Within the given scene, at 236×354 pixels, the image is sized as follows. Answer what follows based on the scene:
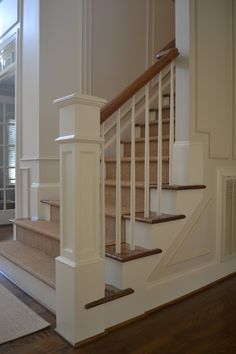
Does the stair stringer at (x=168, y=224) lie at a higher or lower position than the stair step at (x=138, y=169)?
lower

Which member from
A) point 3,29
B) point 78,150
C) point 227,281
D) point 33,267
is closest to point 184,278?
point 227,281

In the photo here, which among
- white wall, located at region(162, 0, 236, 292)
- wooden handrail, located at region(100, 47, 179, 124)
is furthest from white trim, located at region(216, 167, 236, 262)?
wooden handrail, located at region(100, 47, 179, 124)

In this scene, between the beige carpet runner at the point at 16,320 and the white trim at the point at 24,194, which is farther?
the white trim at the point at 24,194

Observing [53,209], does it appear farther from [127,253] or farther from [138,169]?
[127,253]

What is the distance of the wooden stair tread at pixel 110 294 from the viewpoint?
1.61m

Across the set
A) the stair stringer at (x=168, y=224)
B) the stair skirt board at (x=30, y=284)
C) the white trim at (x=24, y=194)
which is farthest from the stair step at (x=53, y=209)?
the stair stringer at (x=168, y=224)

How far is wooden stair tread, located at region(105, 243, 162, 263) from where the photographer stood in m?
1.73

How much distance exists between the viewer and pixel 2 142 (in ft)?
16.2

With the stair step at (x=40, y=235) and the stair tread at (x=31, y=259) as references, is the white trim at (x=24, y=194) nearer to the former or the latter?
the stair step at (x=40, y=235)

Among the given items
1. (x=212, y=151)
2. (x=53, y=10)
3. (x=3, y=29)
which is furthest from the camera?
(x=3, y=29)

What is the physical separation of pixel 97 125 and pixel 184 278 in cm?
123

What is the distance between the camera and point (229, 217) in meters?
2.49

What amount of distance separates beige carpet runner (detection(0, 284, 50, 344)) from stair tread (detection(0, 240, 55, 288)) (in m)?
0.20

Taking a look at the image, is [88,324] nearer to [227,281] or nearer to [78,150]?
[78,150]
